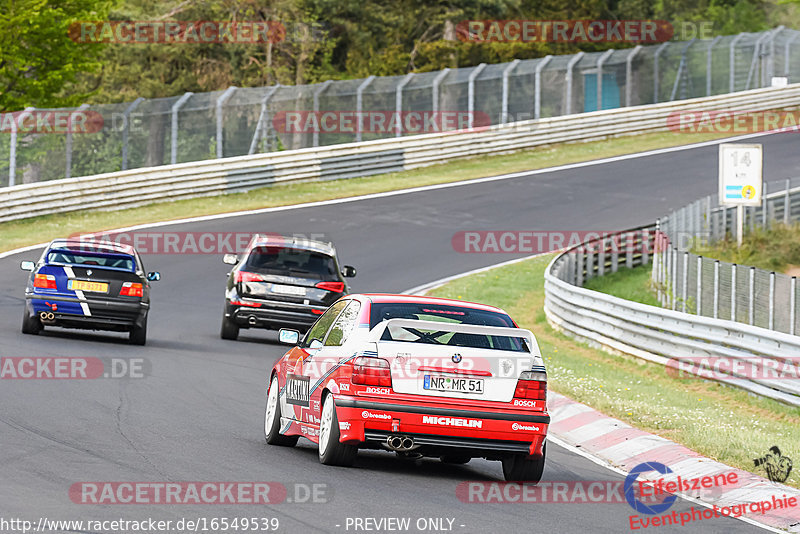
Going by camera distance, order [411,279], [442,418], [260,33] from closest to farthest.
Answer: [442,418]
[411,279]
[260,33]

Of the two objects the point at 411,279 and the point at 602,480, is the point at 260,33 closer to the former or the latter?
the point at 411,279

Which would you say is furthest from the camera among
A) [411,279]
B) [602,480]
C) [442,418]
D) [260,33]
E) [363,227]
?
[260,33]

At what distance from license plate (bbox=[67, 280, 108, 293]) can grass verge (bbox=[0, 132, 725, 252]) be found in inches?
453

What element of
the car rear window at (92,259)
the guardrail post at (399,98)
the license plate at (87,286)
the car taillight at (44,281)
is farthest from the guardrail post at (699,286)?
the guardrail post at (399,98)

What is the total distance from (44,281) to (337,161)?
Result: 21645 mm

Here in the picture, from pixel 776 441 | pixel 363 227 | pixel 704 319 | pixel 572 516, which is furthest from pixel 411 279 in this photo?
pixel 572 516

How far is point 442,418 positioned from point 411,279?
17777mm

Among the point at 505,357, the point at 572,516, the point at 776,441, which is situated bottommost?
the point at 776,441

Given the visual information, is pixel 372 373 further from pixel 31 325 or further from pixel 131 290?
pixel 31 325

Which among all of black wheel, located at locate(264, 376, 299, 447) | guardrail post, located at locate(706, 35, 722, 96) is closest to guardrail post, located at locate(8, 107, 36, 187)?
black wheel, located at locate(264, 376, 299, 447)

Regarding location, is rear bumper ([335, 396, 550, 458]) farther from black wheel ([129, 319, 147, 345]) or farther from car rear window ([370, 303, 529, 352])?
black wheel ([129, 319, 147, 345])

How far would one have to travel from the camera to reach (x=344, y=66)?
6250cm

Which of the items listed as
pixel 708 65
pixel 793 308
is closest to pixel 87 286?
pixel 793 308

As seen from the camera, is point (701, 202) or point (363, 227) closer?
point (701, 202)
